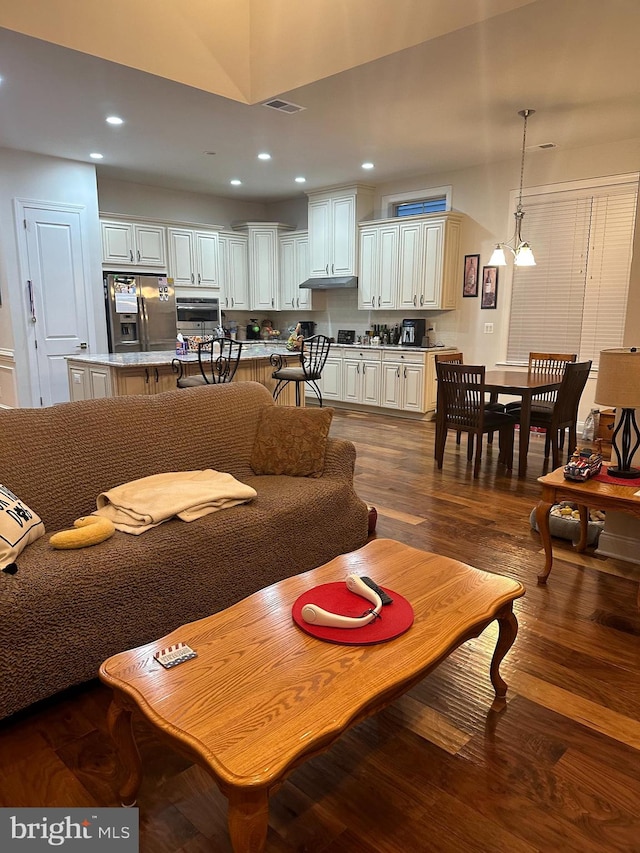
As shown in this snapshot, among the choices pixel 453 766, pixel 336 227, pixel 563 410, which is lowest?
pixel 453 766

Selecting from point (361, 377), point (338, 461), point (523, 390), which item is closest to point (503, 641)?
point (338, 461)

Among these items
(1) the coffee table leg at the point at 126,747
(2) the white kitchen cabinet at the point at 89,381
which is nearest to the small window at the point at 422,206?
(2) the white kitchen cabinet at the point at 89,381

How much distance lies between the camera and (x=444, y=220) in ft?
21.6

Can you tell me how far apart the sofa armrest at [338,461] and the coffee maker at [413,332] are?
174 inches

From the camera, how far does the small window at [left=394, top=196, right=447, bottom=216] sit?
23.2ft

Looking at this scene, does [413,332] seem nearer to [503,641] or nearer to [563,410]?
[563,410]

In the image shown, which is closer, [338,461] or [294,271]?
[338,461]

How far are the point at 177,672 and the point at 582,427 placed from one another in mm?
5525

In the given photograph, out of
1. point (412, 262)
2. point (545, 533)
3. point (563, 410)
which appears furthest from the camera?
point (412, 262)

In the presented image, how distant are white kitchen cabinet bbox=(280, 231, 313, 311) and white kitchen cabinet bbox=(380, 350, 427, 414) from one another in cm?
193

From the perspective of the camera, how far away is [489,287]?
6625 mm

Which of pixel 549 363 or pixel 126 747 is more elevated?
pixel 549 363

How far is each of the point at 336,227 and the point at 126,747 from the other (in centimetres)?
712

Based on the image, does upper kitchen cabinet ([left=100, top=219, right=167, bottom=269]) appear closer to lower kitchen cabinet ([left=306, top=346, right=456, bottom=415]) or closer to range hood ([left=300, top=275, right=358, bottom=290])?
range hood ([left=300, top=275, right=358, bottom=290])
